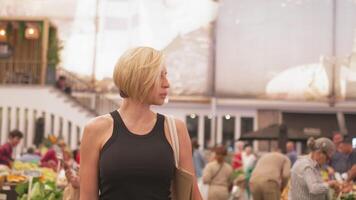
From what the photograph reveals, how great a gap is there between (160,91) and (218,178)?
745 centimetres

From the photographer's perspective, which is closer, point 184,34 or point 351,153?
point 351,153

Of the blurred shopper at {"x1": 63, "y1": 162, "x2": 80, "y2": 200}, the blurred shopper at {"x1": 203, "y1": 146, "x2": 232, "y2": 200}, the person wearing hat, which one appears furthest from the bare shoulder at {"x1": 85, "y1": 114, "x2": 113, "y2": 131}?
the blurred shopper at {"x1": 203, "y1": 146, "x2": 232, "y2": 200}

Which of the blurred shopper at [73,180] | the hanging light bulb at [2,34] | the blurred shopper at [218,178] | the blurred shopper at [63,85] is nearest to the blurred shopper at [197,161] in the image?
the blurred shopper at [218,178]

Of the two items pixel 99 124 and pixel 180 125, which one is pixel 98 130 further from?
pixel 180 125

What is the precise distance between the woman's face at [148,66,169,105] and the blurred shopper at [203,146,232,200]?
288 inches

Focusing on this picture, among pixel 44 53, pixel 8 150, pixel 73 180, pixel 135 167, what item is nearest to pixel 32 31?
pixel 44 53

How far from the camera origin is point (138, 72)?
7.55ft

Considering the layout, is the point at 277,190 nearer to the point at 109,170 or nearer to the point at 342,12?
the point at 109,170

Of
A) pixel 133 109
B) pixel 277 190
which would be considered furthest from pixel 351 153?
pixel 133 109

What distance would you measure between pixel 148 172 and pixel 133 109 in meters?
0.21

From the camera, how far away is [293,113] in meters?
24.7

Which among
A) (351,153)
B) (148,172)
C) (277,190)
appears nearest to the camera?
(148,172)

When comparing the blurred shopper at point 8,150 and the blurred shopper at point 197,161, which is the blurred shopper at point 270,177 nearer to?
the blurred shopper at point 8,150

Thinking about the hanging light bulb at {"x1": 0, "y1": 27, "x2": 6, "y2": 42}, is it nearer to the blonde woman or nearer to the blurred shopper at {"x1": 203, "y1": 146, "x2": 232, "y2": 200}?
the blurred shopper at {"x1": 203, "y1": 146, "x2": 232, "y2": 200}
